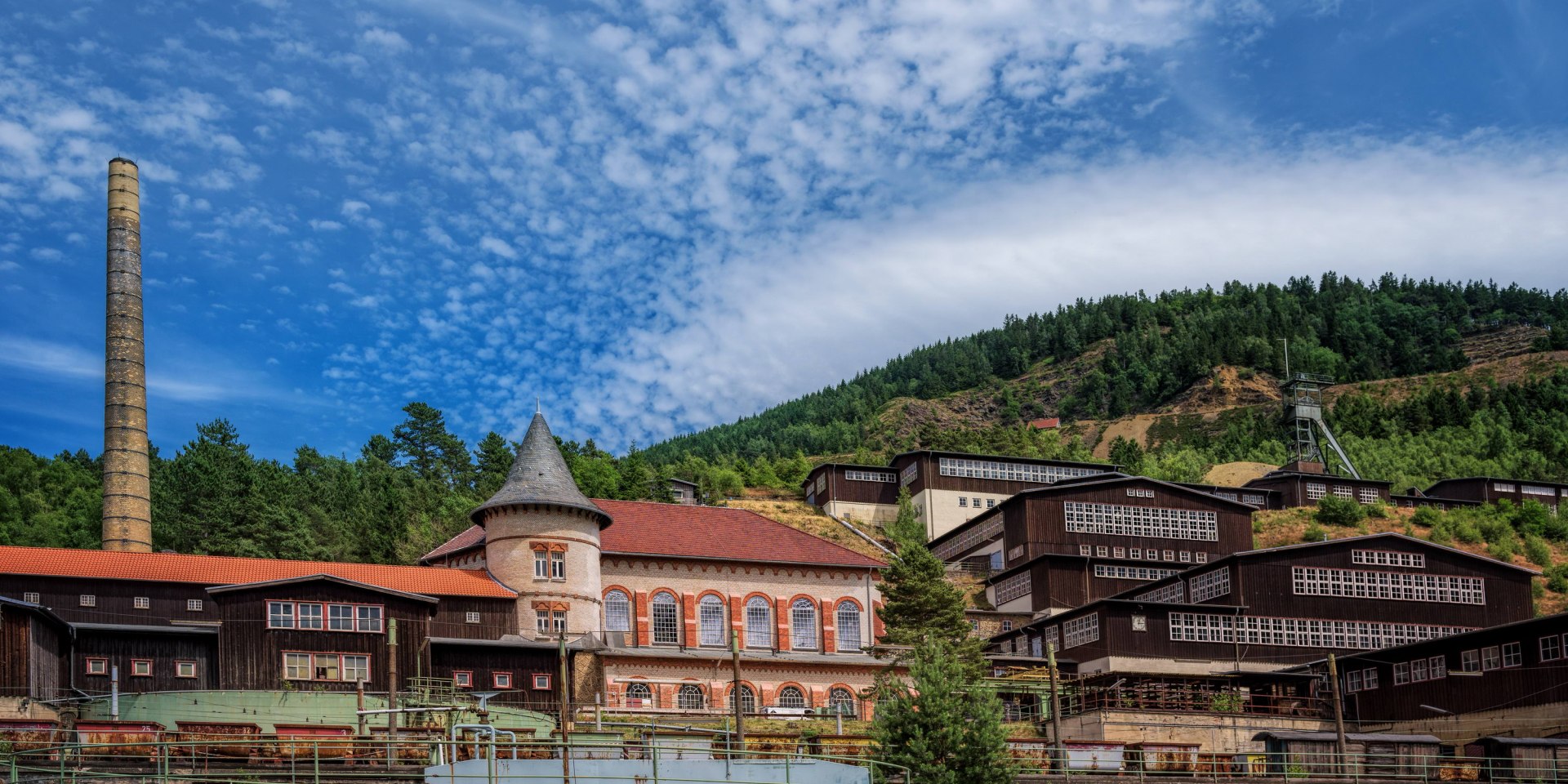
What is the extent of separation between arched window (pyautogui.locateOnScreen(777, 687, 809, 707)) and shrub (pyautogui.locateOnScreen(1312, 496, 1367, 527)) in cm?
4820

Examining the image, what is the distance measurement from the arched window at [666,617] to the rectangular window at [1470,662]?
101ft

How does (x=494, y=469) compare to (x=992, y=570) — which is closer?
(x=992, y=570)

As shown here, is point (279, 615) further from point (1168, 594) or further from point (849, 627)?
point (1168, 594)

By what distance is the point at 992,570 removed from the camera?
276 feet

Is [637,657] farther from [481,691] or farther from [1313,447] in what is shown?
[1313,447]

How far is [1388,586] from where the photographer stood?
68438mm

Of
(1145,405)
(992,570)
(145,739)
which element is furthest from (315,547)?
(1145,405)

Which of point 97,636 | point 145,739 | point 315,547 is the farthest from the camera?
point 315,547

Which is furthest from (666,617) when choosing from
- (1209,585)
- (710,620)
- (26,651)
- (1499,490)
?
(1499,490)

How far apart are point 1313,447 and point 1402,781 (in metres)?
77.2

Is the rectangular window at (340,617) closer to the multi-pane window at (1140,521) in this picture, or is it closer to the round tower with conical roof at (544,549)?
the round tower with conical roof at (544,549)

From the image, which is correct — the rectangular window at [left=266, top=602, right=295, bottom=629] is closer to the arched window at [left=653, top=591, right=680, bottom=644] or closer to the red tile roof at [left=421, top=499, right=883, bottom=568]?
Result: the red tile roof at [left=421, top=499, right=883, bottom=568]

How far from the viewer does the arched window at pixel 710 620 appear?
64.1 metres

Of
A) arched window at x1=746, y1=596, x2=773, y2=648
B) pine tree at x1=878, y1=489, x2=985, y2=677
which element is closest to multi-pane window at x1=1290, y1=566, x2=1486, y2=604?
pine tree at x1=878, y1=489, x2=985, y2=677
